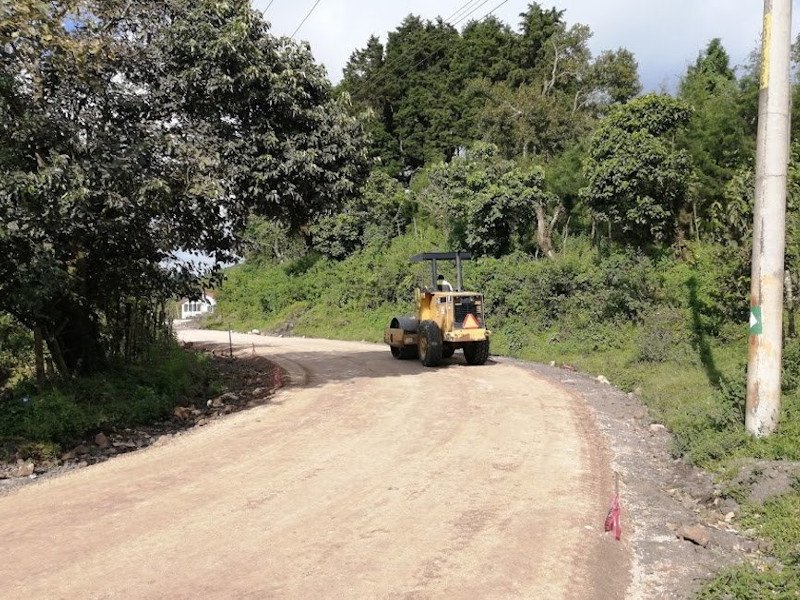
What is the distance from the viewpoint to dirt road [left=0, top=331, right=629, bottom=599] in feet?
15.8

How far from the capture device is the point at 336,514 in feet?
20.1

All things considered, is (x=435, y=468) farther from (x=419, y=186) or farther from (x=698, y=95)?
(x=419, y=186)

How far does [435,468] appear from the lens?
7.63m

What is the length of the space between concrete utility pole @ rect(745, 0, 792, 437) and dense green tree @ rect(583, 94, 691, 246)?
13.4m

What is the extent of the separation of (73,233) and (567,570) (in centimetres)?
823

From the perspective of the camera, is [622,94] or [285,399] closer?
[285,399]

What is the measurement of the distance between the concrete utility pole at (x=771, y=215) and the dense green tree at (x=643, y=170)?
526 inches

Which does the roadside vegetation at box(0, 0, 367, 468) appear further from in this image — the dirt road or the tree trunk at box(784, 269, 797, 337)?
the tree trunk at box(784, 269, 797, 337)

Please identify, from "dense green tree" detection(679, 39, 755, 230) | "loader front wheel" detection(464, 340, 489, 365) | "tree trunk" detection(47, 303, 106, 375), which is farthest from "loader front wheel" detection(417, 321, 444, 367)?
"dense green tree" detection(679, 39, 755, 230)

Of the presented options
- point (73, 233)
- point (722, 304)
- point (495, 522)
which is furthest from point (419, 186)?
point (495, 522)

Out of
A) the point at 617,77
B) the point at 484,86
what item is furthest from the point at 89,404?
the point at 484,86

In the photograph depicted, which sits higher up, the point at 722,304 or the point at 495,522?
the point at 722,304

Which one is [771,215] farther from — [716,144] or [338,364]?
[716,144]

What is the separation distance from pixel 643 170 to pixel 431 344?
9694 millimetres
